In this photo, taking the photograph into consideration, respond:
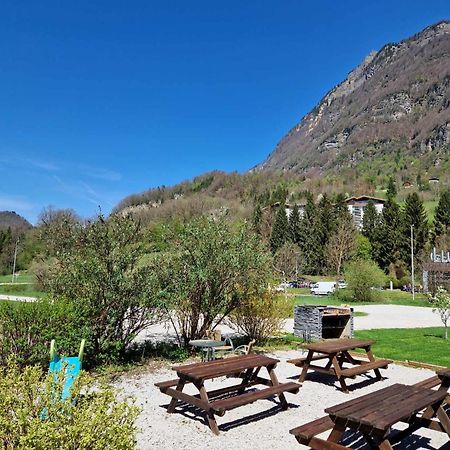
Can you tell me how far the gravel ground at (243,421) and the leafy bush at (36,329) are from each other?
1.23 m

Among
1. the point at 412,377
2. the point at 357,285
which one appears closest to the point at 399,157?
the point at 357,285

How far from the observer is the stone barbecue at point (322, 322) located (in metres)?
12.0

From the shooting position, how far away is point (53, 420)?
245cm

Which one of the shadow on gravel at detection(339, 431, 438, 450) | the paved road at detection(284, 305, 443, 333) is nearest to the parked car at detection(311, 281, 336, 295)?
the paved road at detection(284, 305, 443, 333)

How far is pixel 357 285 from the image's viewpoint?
30.2m

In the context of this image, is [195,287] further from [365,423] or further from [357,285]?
[357,285]

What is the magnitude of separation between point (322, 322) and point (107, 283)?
6.71 metres

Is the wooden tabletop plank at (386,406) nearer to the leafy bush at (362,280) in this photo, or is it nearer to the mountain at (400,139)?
the leafy bush at (362,280)

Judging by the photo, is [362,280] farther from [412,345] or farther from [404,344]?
[412,345]

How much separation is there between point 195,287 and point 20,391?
6674 millimetres

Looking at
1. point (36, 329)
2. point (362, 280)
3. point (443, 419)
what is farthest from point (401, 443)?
point (362, 280)

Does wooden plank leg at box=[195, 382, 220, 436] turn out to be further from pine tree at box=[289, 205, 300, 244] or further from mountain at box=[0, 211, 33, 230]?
mountain at box=[0, 211, 33, 230]

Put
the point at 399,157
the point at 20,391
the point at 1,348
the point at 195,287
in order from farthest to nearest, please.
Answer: the point at 399,157 → the point at 195,287 → the point at 1,348 → the point at 20,391

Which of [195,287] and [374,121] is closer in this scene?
[195,287]
